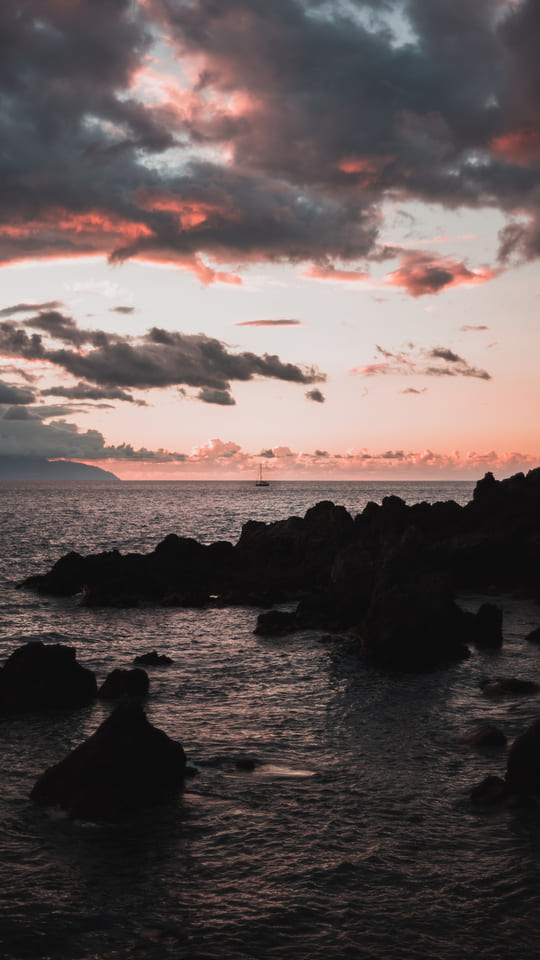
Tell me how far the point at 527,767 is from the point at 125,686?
16388mm

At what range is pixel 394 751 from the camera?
22.4m

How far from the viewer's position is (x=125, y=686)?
28.9 meters

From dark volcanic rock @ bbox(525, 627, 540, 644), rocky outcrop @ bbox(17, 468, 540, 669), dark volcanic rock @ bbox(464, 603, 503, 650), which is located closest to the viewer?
dark volcanic rock @ bbox(464, 603, 503, 650)

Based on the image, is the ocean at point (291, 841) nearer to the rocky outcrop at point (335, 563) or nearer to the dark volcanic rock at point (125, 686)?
the dark volcanic rock at point (125, 686)

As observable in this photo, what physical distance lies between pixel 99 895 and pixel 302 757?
876cm

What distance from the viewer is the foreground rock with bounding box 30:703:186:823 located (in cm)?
1830

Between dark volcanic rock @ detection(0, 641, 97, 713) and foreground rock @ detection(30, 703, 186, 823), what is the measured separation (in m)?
8.40

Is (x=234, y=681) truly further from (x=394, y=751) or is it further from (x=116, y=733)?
(x=116, y=733)

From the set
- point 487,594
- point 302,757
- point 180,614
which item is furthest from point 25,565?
point 302,757

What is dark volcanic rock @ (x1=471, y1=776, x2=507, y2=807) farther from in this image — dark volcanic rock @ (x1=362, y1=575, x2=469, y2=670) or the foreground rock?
dark volcanic rock @ (x1=362, y1=575, x2=469, y2=670)

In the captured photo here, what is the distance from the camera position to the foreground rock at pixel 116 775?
18.3m

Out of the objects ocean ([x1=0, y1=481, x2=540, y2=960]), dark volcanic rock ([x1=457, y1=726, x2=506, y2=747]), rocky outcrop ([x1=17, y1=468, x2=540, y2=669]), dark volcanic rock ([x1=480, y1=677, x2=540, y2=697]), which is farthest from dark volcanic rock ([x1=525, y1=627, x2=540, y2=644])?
dark volcanic rock ([x1=457, y1=726, x2=506, y2=747])

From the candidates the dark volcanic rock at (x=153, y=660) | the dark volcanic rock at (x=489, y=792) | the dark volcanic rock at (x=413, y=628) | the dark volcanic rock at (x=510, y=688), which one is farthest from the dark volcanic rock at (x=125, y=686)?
the dark volcanic rock at (x=489, y=792)

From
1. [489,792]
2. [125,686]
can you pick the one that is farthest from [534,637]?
[125,686]
